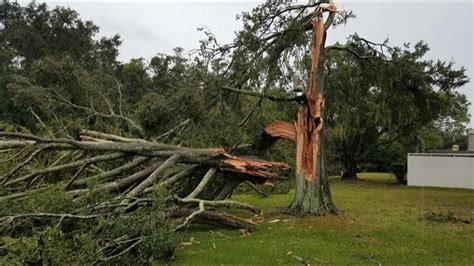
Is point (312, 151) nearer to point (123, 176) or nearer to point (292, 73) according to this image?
point (292, 73)

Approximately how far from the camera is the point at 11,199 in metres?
6.95

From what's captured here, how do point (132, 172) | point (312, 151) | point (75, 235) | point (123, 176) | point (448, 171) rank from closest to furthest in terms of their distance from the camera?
point (75, 235) < point (123, 176) < point (132, 172) < point (312, 151) < point (448, 171)

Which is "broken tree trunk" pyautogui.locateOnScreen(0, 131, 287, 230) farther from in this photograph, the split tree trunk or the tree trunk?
the split tree trunk

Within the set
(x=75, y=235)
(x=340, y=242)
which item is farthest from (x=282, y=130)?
(x=75, y=235)

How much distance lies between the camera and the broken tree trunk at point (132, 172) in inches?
299

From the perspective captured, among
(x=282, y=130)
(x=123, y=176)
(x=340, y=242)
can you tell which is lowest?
(x=340, y=242)

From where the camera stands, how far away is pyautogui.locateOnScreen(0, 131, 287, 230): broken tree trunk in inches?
299

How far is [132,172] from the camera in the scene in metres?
9.41

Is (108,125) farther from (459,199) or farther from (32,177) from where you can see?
(459,199)

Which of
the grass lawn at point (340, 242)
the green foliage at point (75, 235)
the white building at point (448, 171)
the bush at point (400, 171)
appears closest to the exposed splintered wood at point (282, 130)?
the grass lawn at point (340, 242)

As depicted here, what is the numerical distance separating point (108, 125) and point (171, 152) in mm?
3223

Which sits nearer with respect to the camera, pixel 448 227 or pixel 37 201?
pixel 37 201

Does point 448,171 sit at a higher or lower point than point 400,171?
higher

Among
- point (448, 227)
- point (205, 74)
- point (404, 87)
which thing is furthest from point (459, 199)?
point (205, 74)
